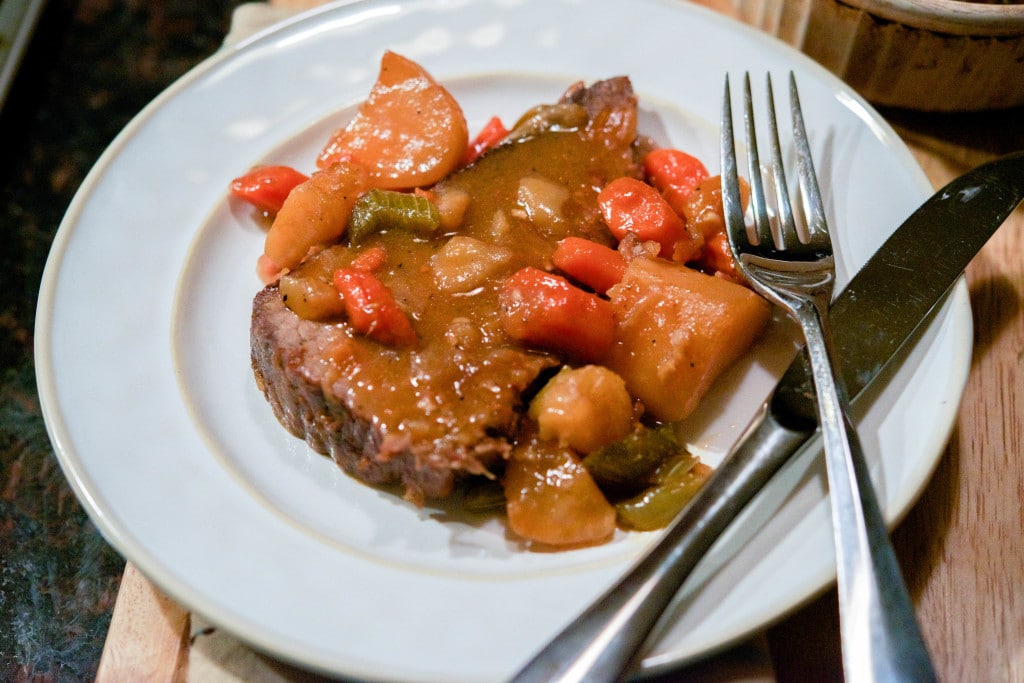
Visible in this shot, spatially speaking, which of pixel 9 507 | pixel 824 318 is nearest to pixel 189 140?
pixel 9 507

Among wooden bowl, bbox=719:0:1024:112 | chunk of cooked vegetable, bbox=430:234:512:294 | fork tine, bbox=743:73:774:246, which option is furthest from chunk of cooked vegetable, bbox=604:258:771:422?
wooden bowl, bbox=719:0:1024:112

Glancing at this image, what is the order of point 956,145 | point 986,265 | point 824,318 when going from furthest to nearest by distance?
point 956,145
point 986,265
point 824,318

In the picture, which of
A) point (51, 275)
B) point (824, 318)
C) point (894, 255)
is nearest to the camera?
point (824, 318)

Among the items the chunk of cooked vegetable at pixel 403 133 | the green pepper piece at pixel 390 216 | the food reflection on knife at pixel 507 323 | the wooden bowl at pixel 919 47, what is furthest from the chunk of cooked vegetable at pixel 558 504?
the wooden bowl at pixel 919 47

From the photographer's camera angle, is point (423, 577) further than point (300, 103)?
No

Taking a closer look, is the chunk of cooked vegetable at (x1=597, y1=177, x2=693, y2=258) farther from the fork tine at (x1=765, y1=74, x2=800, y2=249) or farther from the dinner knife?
the dinner knife

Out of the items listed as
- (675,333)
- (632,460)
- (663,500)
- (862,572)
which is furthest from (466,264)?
(862,572)

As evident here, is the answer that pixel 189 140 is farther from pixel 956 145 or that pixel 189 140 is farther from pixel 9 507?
pixel 956 145

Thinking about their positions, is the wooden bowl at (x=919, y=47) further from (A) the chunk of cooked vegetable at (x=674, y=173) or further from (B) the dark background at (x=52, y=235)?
(B) the dark background at (x=52, y=235)
